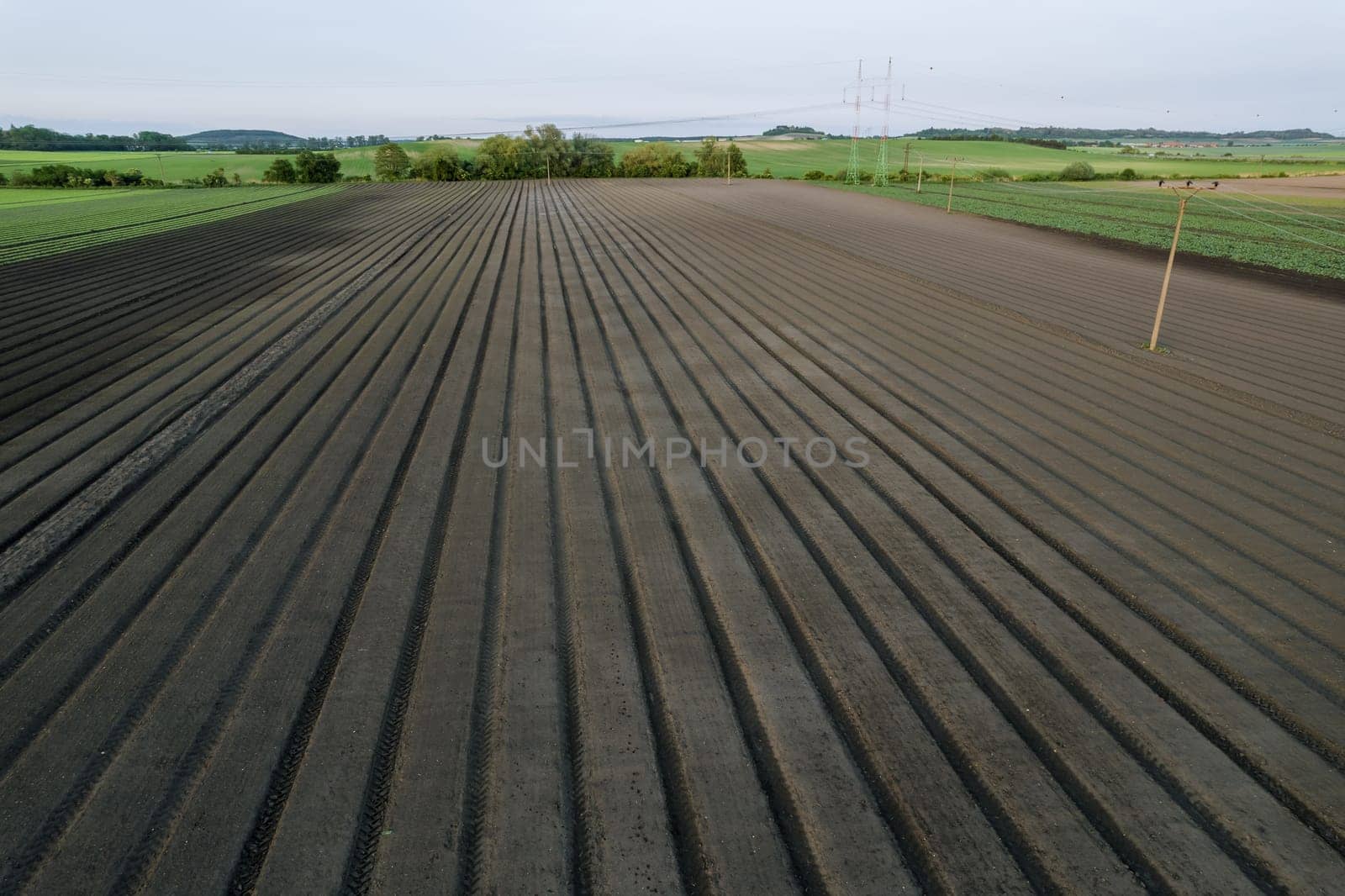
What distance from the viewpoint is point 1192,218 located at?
74.4ft

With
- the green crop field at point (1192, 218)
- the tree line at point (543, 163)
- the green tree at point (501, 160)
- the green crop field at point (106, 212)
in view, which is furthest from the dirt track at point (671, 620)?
the green tree at point (501, 160)

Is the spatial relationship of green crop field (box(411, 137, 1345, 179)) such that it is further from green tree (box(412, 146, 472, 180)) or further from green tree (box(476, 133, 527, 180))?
green tree (box(412, 146, 472, 180))

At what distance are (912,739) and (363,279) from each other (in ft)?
35.0

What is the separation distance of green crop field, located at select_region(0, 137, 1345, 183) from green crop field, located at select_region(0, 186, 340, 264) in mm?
10747

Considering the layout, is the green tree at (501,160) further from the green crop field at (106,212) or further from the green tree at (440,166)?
the green crop field at (106,212)

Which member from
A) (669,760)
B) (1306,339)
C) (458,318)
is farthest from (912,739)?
(1306,339)

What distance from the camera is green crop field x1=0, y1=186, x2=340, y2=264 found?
16078 millimetres

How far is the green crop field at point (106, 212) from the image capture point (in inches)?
633

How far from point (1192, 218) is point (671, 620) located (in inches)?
1074

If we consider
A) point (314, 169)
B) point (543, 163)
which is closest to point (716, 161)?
point (543, 163)

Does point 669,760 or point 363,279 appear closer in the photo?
Answer: point 669,760

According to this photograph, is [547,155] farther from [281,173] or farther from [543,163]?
[281,173]

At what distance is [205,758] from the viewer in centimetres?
237

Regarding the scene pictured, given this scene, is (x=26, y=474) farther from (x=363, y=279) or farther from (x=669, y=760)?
(x=363, y=279)
